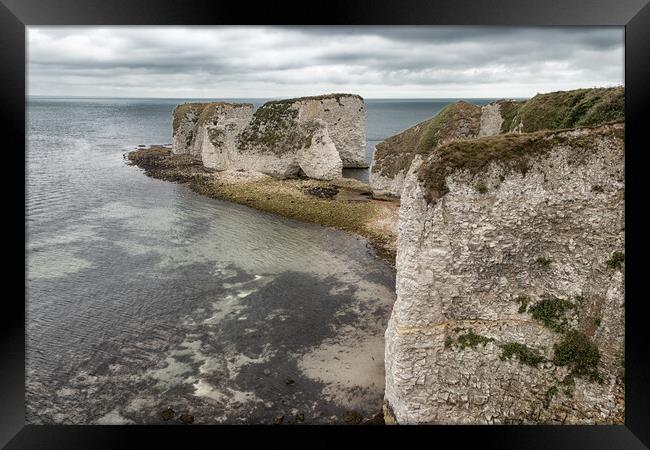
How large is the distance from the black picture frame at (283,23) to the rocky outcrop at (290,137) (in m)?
39.0

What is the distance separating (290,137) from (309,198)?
1166 cm

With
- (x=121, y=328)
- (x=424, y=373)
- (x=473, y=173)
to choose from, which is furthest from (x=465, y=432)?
(x=121, y=328)

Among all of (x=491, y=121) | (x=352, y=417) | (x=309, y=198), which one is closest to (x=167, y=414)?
(x=352, y=417)

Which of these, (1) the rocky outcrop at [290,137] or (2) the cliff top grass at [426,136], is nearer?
(2) the cliff top grass at [426,136]

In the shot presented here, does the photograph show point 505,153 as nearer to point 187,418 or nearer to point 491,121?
point 187,418

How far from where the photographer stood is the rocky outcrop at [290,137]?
49312 mm

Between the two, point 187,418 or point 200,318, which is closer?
point 187,418

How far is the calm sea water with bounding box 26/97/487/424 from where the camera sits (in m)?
15.8

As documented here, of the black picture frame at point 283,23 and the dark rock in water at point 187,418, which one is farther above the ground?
the black picture frame at point 283,23

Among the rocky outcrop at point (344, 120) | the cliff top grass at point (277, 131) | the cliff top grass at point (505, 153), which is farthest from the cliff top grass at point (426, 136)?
the cliff top grass at point (505, 153)

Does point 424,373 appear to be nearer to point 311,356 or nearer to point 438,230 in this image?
point 438,230

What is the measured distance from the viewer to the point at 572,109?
20.1m

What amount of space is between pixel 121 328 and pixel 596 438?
17357mm

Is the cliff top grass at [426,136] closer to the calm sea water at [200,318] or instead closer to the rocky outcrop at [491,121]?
the rocky outcrop at [491,121]
